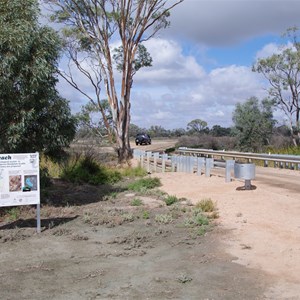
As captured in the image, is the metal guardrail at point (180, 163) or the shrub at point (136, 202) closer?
the shrub at point (136, 202)

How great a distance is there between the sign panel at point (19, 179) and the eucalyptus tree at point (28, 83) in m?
2.02

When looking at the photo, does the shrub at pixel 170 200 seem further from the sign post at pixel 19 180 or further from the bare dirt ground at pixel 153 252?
the sign post at pixel 19 180

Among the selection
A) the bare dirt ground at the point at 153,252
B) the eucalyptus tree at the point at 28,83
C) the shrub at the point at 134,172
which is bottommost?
the bare dirt ground at the point at 153,252

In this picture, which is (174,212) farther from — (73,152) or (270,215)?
(73,152)

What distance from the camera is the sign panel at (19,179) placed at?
29.8ft

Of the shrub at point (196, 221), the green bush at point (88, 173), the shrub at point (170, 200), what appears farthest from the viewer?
the green bush at point (88, 173)

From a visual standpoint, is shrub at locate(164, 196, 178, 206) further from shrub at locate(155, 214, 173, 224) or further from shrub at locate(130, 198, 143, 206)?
shrub at locate(155, 214, 173, 224)

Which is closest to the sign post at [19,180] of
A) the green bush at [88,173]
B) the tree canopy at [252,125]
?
the green bush at [88,173]

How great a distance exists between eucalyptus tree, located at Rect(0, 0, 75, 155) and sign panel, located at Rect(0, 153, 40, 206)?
2.02m

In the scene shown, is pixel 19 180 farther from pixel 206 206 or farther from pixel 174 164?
pixel 174 164

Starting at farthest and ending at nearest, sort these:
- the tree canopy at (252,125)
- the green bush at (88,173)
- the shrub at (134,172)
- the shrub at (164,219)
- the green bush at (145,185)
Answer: the tree canopy at (252,125) < the shrub at (134,172) < the green bush at (88,173) < the green bush at (145,185) < the shrub at (164,219)

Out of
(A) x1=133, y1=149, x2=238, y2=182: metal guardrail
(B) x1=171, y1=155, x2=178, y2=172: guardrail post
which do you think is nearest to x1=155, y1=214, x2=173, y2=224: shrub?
(A) x1=133, y1=149, x2=238, y2=182: metal guardrail

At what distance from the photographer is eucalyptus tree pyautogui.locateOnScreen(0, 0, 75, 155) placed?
10.8 metres

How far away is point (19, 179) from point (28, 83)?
3.03 m
